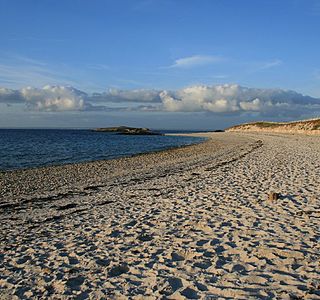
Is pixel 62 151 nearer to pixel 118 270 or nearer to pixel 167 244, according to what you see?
pixel 167 244

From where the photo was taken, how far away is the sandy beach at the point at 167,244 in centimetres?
524

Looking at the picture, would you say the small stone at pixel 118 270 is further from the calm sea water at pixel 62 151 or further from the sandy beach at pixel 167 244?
the calm sea water at pixel 62 151

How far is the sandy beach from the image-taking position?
17.2ft

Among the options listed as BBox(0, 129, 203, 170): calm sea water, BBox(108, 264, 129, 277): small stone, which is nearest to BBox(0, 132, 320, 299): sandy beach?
BBox(108, 264, 129, 277): small stone

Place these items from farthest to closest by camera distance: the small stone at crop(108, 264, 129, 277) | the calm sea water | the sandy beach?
1. the calm sea water
2. the small stone at crop(108, 264, 129, 277)
3. the sandy beach

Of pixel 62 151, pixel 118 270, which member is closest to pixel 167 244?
pixel 118 270

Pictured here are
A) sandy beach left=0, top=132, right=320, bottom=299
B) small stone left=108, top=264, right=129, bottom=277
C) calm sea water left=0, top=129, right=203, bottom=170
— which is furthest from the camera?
calm sea water left=0, top=129, right=203, bottom=170

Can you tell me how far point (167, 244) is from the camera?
23.4ft

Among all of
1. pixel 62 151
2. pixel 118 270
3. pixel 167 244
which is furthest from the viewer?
pixel 62 151

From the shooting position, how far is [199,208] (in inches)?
400

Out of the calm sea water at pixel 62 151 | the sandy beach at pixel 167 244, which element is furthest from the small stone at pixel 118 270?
the calm sea water at pixel 62 151

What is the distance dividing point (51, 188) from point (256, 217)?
450 inches

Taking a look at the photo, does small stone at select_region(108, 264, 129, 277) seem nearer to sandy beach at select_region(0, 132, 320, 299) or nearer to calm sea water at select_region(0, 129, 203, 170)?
sandy beach at select_region(0, 132, 320, 299)

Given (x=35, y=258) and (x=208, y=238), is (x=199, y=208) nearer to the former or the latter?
(x=208, y=238)
